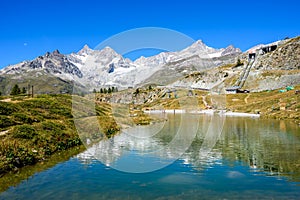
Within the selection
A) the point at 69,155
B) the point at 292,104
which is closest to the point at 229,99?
the point at 292,104

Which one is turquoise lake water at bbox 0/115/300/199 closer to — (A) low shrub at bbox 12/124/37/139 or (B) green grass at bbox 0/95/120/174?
(B) green grass at bbox 0/95/120/174

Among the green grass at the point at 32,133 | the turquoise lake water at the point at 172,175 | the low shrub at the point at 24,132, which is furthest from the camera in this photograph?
the low shrub at the point at 24,132

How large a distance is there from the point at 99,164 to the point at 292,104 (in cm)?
10100

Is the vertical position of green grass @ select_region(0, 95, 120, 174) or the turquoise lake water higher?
green grass @ select_region(0, 95, 120, 174)

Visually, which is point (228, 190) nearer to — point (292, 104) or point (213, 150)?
point (213, 150)

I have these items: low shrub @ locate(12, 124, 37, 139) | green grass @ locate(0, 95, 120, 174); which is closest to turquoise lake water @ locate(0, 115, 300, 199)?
green grass @ locate(0, 95, 120, 174)

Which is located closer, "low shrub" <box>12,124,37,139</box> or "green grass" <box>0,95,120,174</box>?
"green grass" <box>0,95,120,174</box>

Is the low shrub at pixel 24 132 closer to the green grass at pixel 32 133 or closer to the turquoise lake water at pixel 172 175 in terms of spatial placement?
the green grass at pixel 32 133

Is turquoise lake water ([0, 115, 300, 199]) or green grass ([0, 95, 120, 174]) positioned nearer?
turquoise lake water ([0, 115, 300, 199])

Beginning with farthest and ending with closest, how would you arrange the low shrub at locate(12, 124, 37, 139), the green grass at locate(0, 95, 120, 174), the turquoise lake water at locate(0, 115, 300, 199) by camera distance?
1. the low shrub at locate(12, 124, 37, 139)
2. the green grass at locate(0, 95, 120, 174)
3. the turquoise lake water at locate(0, 115, 300, 199)

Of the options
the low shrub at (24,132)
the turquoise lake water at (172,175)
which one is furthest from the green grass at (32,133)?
the turquoise lake water at (172,175)

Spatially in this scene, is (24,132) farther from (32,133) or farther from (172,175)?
(172,175)

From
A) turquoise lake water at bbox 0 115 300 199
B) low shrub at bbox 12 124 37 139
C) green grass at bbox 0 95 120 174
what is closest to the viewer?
turquoise lake water at bbox 0 115 300 199

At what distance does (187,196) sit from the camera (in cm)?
2373
